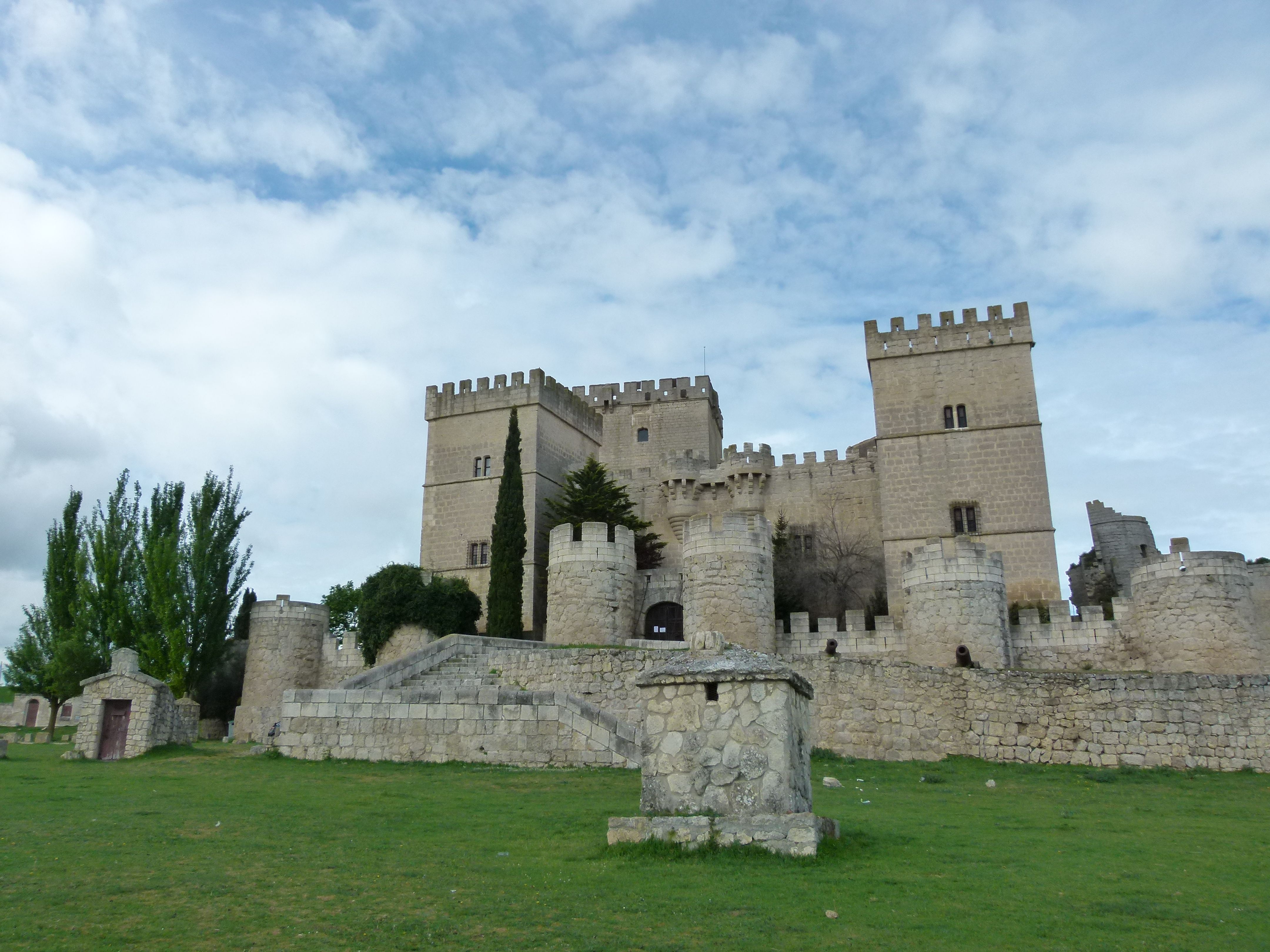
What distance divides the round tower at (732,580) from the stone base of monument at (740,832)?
14.7 m

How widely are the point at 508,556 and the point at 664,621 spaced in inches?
195

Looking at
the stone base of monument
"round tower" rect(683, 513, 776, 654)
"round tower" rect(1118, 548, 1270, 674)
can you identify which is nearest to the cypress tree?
"round tower" rect(683, 513, 776, 654)

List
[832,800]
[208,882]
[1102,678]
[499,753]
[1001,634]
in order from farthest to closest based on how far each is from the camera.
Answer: [1001,634] < [1102,678] < [499,753] < [832,800] < [208,882]

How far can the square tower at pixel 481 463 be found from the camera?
1282 inches

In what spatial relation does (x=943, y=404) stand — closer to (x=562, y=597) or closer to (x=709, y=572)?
(x=709, y=572)

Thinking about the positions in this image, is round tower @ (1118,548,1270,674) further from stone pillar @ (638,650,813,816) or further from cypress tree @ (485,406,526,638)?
cypress tree @ (485,406,526,638)

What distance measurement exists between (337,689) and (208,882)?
1006 centimetres

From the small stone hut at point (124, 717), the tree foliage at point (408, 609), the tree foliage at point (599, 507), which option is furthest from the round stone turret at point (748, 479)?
the small stone hut at point (124, 717)

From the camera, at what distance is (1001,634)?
21219 mm

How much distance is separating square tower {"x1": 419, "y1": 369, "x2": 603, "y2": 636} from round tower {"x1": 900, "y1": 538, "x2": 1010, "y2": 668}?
13.2m

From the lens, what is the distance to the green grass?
584 cm

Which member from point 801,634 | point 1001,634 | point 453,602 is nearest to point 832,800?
point 1001,634

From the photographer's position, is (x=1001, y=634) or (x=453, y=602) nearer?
(x=1001, y=634)

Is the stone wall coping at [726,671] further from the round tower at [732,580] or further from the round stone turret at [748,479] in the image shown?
the round stone turret at [748,479]
